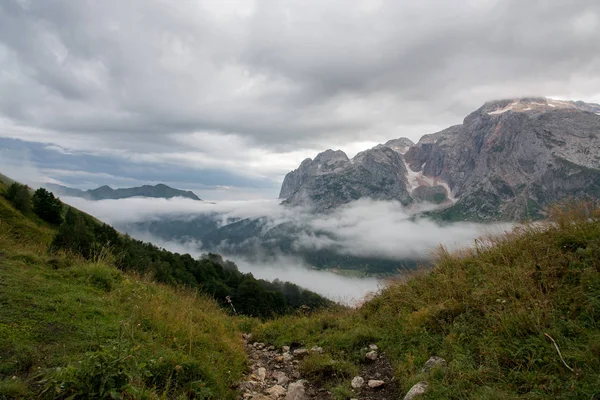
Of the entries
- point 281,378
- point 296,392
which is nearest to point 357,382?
point 296,392

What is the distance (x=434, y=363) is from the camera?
19.3 ft

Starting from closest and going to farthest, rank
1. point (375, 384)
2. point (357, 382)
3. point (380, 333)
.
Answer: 1. point (375, 384)
2. point (357, 382)
3. point (380, 333)

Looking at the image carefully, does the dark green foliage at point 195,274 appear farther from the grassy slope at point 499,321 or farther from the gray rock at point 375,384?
the gray rock at point 375,384

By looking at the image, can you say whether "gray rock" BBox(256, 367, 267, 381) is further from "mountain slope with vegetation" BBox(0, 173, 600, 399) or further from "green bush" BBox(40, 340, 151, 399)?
"green bush" BBox(40, 340, 151, 399)

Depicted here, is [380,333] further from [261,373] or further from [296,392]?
[261,373]

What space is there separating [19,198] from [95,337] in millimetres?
69268

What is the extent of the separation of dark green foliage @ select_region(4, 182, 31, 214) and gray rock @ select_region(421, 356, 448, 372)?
237ft

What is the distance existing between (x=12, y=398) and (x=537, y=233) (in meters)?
10.9

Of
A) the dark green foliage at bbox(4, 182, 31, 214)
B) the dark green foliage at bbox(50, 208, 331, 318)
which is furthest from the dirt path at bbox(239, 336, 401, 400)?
the dark green foliage at bbox(4, 182, 31, 214)

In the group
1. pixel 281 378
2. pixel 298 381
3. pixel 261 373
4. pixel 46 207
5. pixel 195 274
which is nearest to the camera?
pixel 298 381

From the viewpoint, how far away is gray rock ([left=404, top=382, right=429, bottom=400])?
5.11 metres

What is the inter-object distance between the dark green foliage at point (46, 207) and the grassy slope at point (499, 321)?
228 feet

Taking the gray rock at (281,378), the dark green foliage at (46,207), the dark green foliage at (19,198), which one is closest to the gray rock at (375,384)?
the gray rock at (281,378)

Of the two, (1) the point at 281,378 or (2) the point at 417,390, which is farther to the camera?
(1) the point at 281,378
